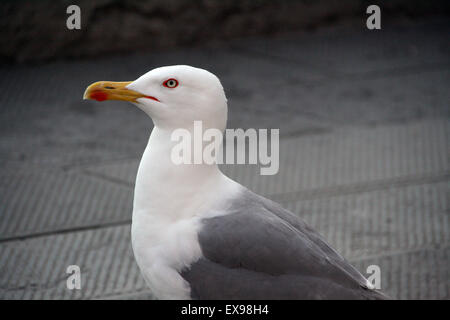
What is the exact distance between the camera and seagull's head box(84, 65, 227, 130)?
8.57 feet

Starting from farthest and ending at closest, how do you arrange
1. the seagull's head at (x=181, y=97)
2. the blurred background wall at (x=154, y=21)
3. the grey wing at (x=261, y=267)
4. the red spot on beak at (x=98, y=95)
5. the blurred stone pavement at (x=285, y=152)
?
the blurred background wall at (x=154, y=21), the blurred stone pavement at (x=285, y=152), the red spot on beak at (x=98, y=95), the seagull's head at (x=181, y=97), the grey wing at (x=261, y=267)

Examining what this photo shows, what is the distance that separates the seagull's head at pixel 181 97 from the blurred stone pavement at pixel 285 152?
1.08m

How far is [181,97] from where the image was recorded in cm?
261

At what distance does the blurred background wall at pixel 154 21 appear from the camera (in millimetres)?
6219

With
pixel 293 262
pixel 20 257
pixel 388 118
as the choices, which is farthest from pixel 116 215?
pixel 388 118

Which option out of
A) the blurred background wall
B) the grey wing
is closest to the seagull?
the grey wing

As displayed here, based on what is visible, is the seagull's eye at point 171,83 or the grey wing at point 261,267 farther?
the seagull's eye at point 171,83

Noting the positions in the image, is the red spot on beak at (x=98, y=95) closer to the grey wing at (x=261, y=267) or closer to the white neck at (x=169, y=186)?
the white neck at (x=169, y=186)

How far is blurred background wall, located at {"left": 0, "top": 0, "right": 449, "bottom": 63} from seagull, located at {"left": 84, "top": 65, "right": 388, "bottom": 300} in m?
3.78

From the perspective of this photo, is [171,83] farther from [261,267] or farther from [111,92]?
[261,267]

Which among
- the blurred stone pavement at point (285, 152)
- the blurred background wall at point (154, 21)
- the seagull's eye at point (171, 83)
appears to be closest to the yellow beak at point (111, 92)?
the seagull's eye at point (171, 83)

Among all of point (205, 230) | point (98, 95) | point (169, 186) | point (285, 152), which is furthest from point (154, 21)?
point (205, 230)

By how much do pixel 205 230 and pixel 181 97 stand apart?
1.62 feet
